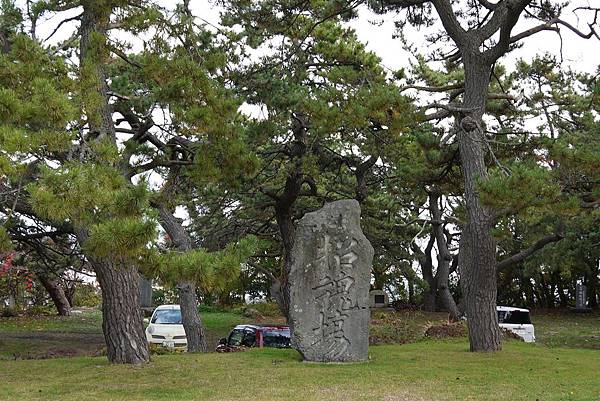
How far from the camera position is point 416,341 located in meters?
16.0

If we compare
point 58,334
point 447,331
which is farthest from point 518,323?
point 58,334

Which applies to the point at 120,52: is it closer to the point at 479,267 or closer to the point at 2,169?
the point at 2,169

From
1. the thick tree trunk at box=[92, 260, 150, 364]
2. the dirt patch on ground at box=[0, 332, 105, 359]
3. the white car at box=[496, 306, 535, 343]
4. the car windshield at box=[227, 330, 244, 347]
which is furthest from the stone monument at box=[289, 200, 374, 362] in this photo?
the white car at box=[496, 306, 535, 343]

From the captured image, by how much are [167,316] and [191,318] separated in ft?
16.1

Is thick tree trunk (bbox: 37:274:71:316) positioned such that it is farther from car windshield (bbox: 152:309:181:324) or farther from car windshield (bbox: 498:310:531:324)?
car windshield (bbox: 498:310:531:324)

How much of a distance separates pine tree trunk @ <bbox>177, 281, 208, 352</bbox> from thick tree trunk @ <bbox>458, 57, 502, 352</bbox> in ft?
16.7

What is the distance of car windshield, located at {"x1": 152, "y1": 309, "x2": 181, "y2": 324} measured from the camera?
1709 cm

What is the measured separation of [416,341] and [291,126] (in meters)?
6.89

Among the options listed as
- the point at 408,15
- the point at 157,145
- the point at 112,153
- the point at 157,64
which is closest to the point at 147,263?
the point at 112,153

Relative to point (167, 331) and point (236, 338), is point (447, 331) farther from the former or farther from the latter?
point (167, 331)

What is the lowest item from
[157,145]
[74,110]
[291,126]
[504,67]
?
[74,110]

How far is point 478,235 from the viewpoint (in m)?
11.0

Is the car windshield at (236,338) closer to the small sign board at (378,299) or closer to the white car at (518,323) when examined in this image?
the white car at (518,323)

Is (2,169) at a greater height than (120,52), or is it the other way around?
(120,52)
